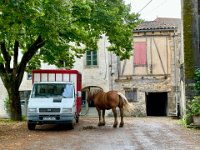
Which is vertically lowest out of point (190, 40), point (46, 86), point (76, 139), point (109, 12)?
point (76, 139)

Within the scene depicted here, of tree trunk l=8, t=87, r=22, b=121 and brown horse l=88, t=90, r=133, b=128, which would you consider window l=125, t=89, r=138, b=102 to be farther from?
brown horse l=88, t=90, r=133, b=128

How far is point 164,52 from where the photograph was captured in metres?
33.4

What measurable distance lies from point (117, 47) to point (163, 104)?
12894mm

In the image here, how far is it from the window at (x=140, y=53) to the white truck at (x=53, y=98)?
14.5m

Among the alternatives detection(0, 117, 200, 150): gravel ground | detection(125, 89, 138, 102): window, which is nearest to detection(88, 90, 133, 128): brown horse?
detection(0, 117, 200, 150): gravel ground

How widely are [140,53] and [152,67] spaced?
1612mm

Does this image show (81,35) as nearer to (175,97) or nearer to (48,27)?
(48,27)

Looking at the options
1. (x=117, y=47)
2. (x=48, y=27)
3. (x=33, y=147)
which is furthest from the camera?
(x=117, y=47)

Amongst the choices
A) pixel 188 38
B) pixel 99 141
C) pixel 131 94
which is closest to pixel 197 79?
pixel 188 38

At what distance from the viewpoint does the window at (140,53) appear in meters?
33.4

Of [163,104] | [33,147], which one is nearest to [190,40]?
[33,147]

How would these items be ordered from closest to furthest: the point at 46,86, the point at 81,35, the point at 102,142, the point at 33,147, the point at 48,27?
the point at 33,147
the point at 102,142
the point at 48,27
the point at 46,86
the point at 81,35

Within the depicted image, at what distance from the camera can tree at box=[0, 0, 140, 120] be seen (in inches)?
565

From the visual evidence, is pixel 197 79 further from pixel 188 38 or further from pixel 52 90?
pixel 52 90
